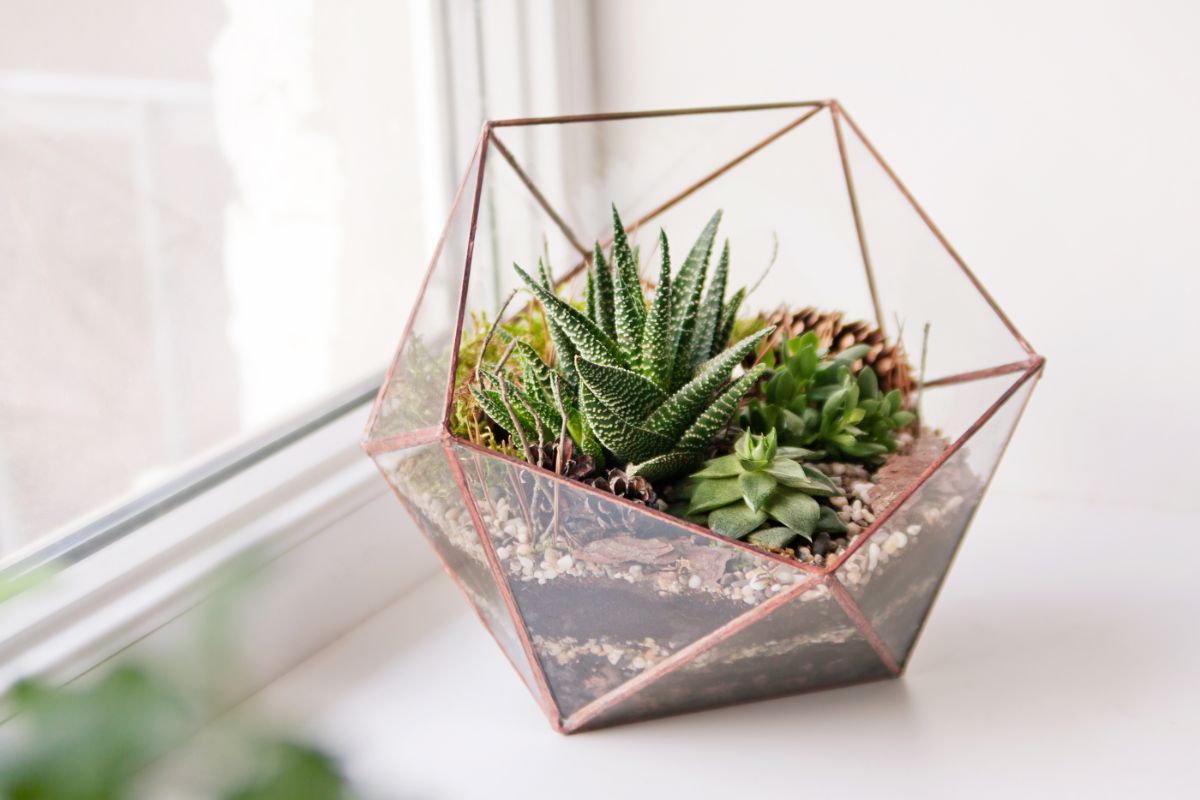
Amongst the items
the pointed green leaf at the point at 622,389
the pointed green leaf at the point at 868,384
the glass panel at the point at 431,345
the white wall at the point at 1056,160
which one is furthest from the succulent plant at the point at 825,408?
the white wall at the point at 1056,160

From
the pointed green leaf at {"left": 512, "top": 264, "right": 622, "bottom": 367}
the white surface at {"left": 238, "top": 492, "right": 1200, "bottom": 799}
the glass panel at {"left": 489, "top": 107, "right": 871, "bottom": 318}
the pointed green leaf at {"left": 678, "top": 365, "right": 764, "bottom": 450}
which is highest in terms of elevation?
the glass panel at {"left": 489, "top": 107, "right": 871, "bottom": 318}

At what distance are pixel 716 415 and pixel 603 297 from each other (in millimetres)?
122

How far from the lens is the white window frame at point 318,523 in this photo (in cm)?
63

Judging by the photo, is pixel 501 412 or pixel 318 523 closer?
pixel 501 412

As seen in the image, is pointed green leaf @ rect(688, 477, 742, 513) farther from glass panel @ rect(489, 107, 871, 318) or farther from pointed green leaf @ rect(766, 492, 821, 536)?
glass panel @ rect(489, 107, 871, 318)

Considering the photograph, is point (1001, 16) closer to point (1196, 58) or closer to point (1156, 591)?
point (1196, 58)

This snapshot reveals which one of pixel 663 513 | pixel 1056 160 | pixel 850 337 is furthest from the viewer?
pixel 1056 160

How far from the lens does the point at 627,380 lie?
578 millimetres

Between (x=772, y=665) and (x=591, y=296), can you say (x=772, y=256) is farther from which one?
(x=772, y=665)

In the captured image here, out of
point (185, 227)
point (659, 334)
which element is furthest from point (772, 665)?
point (185, 227)

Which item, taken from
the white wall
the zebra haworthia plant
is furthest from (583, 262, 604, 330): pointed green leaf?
the white wall

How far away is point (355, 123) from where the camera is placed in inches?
39.2

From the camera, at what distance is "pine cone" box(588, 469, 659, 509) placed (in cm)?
58

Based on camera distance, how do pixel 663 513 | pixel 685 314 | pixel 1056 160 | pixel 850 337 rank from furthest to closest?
pixel 1056 160, pixel 850 337, pixel 685 314, pixel 663 513
